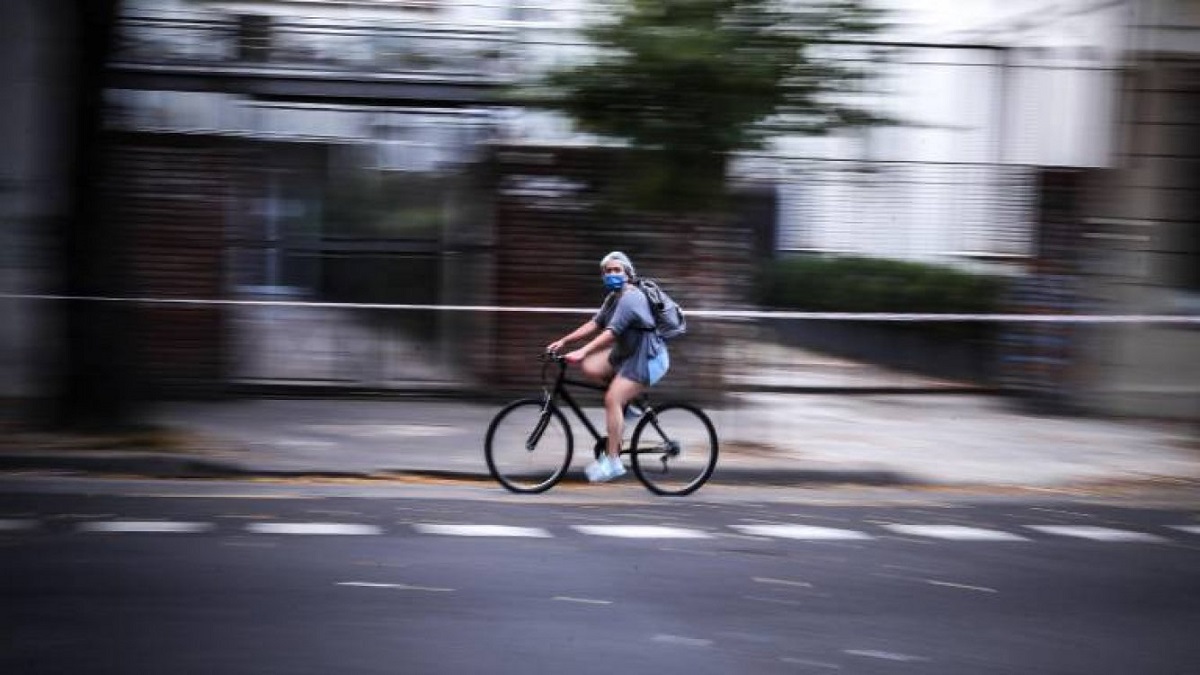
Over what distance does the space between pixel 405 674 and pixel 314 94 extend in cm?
1000

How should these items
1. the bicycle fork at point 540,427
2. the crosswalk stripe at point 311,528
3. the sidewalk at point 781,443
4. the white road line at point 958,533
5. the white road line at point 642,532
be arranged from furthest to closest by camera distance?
the sidewalk at point 781,443 < the bicycle fork at point 540,427 < the white road line at point 958,533 < the white road line at point 642,532 < the crosswalk stripe at point 311,528

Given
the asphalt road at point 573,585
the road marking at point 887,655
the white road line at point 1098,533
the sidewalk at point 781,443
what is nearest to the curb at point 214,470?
the sidewalk at point 781,443

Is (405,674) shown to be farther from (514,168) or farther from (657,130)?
(514,168)

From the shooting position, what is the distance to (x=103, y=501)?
8547 millimetres

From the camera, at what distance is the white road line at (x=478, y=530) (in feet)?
25.7

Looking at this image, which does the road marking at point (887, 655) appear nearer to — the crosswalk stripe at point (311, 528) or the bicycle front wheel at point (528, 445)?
the crosswalk stripe at point (311, 528)

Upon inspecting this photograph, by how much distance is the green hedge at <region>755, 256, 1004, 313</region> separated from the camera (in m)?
14.5

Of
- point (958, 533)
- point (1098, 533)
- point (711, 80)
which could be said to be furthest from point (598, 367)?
point (1098, 533)

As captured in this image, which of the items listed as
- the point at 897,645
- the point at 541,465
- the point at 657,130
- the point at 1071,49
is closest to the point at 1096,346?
the point at 1071,49

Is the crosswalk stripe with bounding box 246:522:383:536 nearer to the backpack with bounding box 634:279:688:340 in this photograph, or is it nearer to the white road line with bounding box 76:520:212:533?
the white road line with bounding box 76:520:212:533

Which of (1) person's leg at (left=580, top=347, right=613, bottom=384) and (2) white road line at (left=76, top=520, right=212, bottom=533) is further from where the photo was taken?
(1) person's leg at (left=580, top=347, right=613, bottom=384)

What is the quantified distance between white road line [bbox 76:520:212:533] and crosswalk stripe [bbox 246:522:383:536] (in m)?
0.29

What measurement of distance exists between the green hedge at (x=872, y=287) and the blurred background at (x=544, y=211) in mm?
32

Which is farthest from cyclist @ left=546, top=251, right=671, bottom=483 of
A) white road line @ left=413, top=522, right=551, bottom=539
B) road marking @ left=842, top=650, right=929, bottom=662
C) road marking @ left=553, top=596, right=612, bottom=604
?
road marking @ left=842, top=650, right=929, bottom=662
